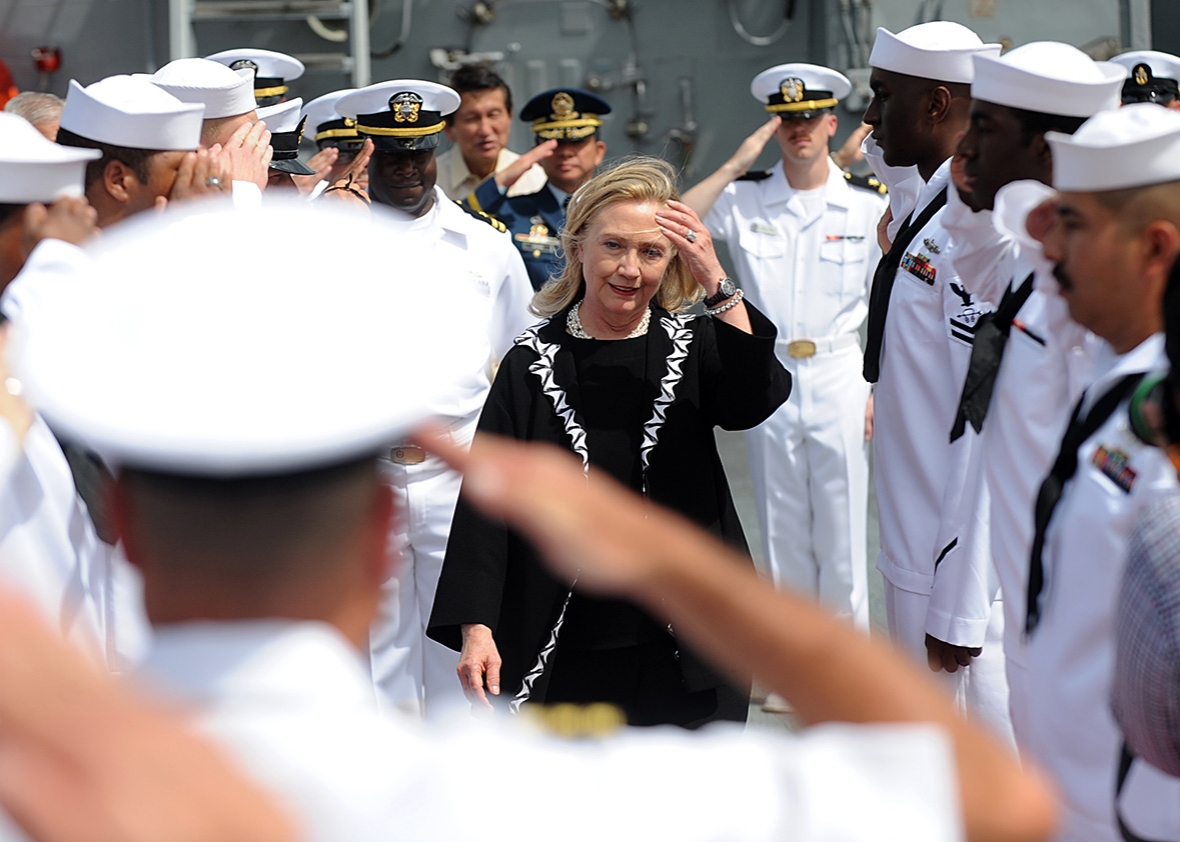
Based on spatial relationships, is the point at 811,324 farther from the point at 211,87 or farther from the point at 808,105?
the point at 211,87

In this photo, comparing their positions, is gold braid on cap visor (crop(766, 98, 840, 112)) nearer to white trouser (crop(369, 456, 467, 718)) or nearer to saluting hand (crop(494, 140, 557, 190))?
saluting hand (crop(494, 140, 557, 190))

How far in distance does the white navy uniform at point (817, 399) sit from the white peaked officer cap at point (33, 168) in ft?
11.3

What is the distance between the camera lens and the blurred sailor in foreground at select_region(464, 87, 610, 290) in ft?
18.9

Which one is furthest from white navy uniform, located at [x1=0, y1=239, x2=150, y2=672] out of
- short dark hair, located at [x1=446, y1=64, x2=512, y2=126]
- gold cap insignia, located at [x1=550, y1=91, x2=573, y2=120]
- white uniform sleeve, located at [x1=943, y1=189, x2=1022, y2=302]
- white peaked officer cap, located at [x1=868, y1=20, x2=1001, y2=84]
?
short dark hair, located at [x1=446, y1=64, x2=512, y2=126]

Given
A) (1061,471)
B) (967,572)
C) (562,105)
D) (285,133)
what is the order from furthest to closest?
(562,105) → (285,133) → (967,572) → (1061,471)

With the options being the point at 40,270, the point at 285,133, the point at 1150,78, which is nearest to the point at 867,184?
the point at 1150,78

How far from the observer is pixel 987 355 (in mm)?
2674

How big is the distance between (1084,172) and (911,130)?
1835mm

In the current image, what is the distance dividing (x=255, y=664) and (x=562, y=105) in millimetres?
5515

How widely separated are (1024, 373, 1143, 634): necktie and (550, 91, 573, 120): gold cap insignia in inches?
169

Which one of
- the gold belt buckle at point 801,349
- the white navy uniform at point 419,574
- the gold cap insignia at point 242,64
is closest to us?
the white navy uniform at point 419,574

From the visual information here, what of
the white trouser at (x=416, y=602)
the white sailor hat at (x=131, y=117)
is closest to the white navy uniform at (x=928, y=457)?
the white trouser at (x=416, y=602)

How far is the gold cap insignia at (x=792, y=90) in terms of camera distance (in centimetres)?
570

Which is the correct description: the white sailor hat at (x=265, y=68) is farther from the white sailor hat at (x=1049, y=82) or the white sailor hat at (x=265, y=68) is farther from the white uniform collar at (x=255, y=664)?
the white uniform collar at (x=255, y=664)
